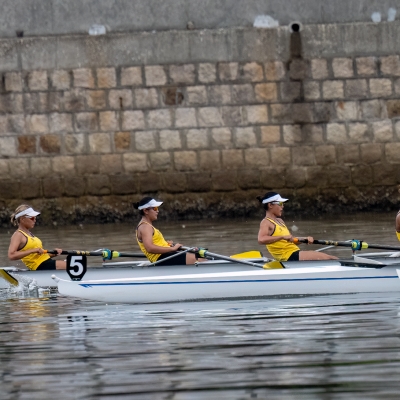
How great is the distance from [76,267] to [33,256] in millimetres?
955

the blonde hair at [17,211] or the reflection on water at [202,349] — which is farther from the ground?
the blonde hair at [17,211]

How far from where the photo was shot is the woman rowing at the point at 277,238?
12.2 metres

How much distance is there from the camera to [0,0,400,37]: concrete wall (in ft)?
64.3

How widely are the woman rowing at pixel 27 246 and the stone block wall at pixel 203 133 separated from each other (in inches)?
290

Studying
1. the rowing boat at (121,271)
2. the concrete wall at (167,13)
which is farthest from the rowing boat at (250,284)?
the concrete wall at (167,13)

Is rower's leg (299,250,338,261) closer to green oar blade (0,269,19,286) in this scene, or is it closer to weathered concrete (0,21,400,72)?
green oar blade (0,269,19,286)

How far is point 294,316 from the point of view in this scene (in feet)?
32.0

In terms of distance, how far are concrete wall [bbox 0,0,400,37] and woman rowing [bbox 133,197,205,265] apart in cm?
792

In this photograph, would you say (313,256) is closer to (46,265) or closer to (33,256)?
(46,265)

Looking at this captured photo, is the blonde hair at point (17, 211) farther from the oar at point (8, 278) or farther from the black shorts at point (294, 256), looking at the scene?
the black shorts at point (294, 256)

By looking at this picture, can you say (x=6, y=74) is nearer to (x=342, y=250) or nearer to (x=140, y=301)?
(x=342, y=250)

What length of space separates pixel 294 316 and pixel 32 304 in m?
2.88

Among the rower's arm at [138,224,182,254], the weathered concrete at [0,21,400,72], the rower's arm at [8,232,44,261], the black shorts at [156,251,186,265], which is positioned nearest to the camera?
the rower's arm at [138,224,182,254]

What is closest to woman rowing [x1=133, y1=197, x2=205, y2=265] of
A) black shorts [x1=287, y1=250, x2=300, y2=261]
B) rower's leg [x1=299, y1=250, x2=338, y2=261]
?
black shorts [x1=287, y1=250, x2=300, y2=261]
